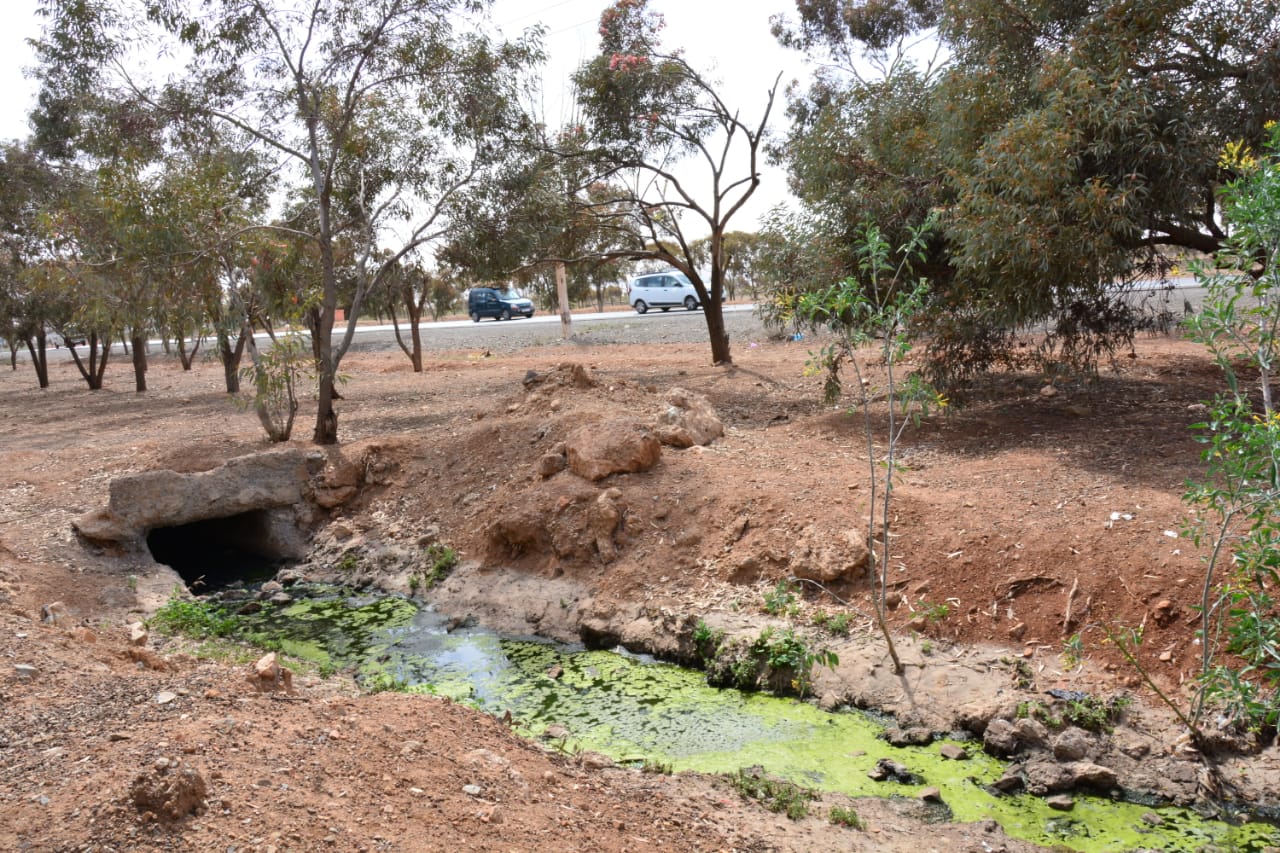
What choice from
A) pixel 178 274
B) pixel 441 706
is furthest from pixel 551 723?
pixel 178 274

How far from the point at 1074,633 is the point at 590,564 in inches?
151

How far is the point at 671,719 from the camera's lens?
6.48 metres

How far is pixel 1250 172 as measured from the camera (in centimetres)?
518

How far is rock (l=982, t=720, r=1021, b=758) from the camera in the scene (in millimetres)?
5746

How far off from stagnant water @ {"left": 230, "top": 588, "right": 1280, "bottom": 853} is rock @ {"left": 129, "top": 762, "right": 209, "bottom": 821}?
8.23 ft

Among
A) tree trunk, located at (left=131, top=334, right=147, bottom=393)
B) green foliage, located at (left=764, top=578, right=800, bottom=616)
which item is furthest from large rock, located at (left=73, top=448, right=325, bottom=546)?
tree trunk, located at (left=131, top=334, right=147, bottom=393)

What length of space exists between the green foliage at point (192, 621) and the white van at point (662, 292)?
25.8 metres

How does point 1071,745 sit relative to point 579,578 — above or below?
below

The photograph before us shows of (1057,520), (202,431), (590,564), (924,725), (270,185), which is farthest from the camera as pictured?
(270,185)

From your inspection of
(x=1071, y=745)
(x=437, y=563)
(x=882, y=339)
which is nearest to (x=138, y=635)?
(x=437, y=563)

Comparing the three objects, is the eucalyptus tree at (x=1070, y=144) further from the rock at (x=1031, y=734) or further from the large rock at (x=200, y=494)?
the large rock at (x=200, y=494)

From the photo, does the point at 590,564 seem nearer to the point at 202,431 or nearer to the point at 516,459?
the point at 516,459

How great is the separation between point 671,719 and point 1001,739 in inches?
76.8

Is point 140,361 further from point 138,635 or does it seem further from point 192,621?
point 138,635
